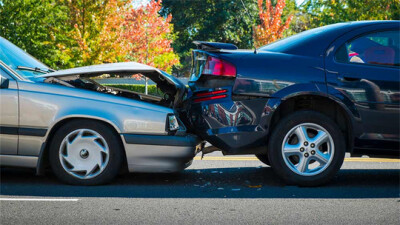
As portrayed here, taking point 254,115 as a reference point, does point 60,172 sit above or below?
below

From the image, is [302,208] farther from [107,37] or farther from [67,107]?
[107,37]

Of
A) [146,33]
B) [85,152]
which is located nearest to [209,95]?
[85,152]

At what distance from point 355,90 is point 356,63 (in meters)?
0.31

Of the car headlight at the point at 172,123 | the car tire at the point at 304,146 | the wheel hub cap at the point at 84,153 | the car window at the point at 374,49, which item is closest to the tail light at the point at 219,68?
the car headlight at the point at 172,123

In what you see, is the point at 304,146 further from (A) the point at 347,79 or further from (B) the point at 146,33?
(B) the point at 146,33

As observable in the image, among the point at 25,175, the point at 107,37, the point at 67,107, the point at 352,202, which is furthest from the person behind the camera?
the point at 107,37

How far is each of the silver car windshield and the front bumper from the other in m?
1.34

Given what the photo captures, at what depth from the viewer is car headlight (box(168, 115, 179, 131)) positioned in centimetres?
523

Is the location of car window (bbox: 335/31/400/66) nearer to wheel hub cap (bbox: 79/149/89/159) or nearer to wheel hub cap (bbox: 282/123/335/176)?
wheel hub cap (bbox: 282/123/335/176)

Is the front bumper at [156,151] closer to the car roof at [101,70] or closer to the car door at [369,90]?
the car roof at [101,70]

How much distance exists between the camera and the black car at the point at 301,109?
5.17 m

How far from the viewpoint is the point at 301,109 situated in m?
5.30

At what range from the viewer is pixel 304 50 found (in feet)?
17.5

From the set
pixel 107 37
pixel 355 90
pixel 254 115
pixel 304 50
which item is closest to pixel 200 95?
pixel 254 115
